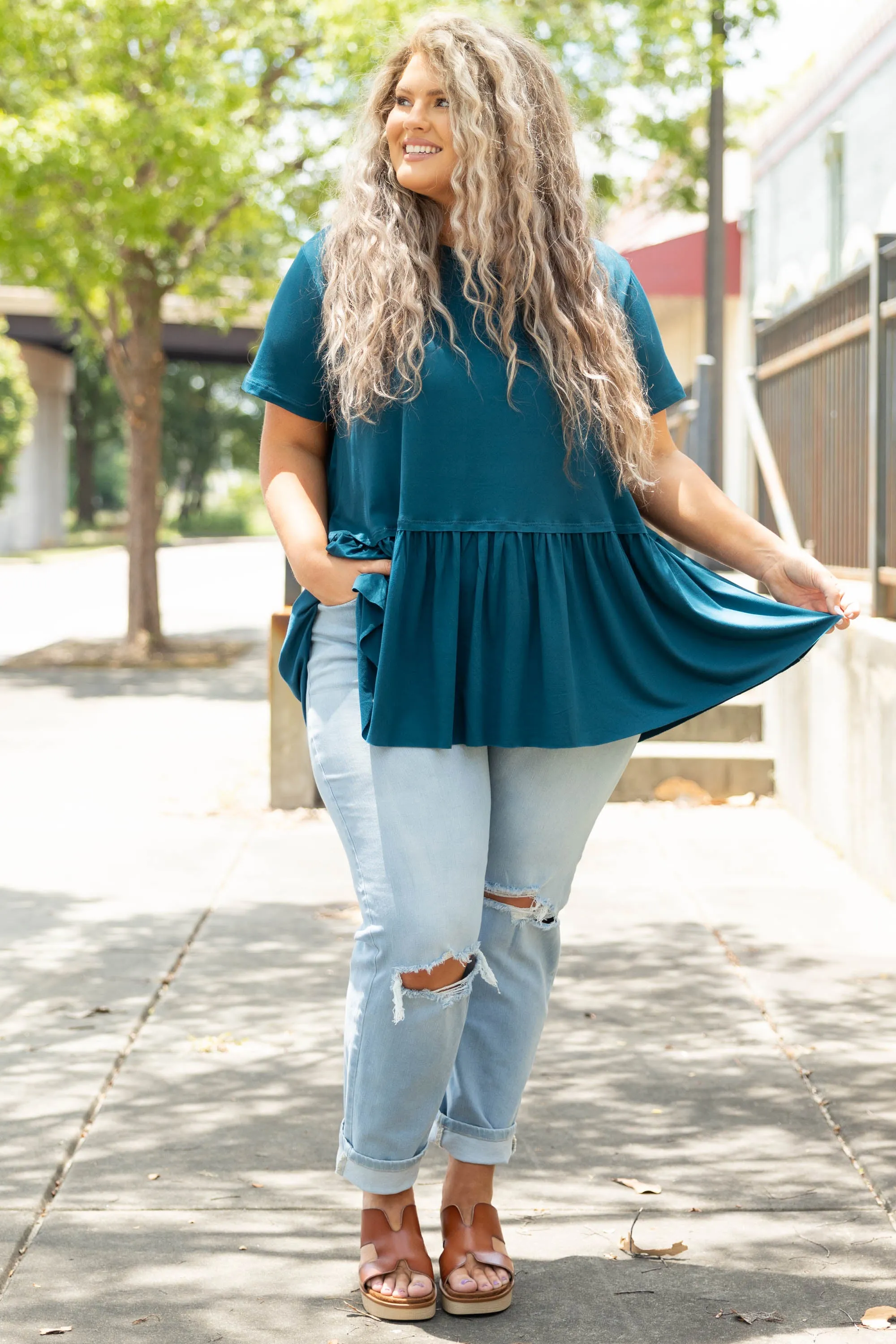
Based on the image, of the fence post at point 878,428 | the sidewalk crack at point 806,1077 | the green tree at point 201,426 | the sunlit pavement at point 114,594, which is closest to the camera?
the sidewalk crack at point 806,1077

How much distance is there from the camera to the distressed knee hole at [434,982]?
101 inches

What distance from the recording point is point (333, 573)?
2.59 metres

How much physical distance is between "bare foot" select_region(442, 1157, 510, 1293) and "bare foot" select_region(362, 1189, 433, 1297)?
53 mm

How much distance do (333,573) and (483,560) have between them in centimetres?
24

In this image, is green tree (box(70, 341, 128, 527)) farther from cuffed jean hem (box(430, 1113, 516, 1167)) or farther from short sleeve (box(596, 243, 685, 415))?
cuffed jean hem (box(430, 1113, 516, 1167))

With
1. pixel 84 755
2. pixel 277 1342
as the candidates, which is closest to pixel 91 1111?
pixel 277 1342

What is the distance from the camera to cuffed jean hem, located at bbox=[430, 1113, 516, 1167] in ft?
9.11

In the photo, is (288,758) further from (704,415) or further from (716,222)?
(716,222)

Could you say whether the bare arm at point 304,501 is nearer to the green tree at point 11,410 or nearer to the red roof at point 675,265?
the red roof at point 675,265

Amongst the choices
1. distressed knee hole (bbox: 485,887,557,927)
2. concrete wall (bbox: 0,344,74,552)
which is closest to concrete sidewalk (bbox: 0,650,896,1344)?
distressed knee hole (bbox: 485,887,557,927)

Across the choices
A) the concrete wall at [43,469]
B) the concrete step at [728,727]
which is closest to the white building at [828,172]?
the concrete step at [728,727]

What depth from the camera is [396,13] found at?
37.3 ft

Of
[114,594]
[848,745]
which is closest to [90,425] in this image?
[114,594]

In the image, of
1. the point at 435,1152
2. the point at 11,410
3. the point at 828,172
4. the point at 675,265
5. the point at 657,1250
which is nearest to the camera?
the point at 657,1250
